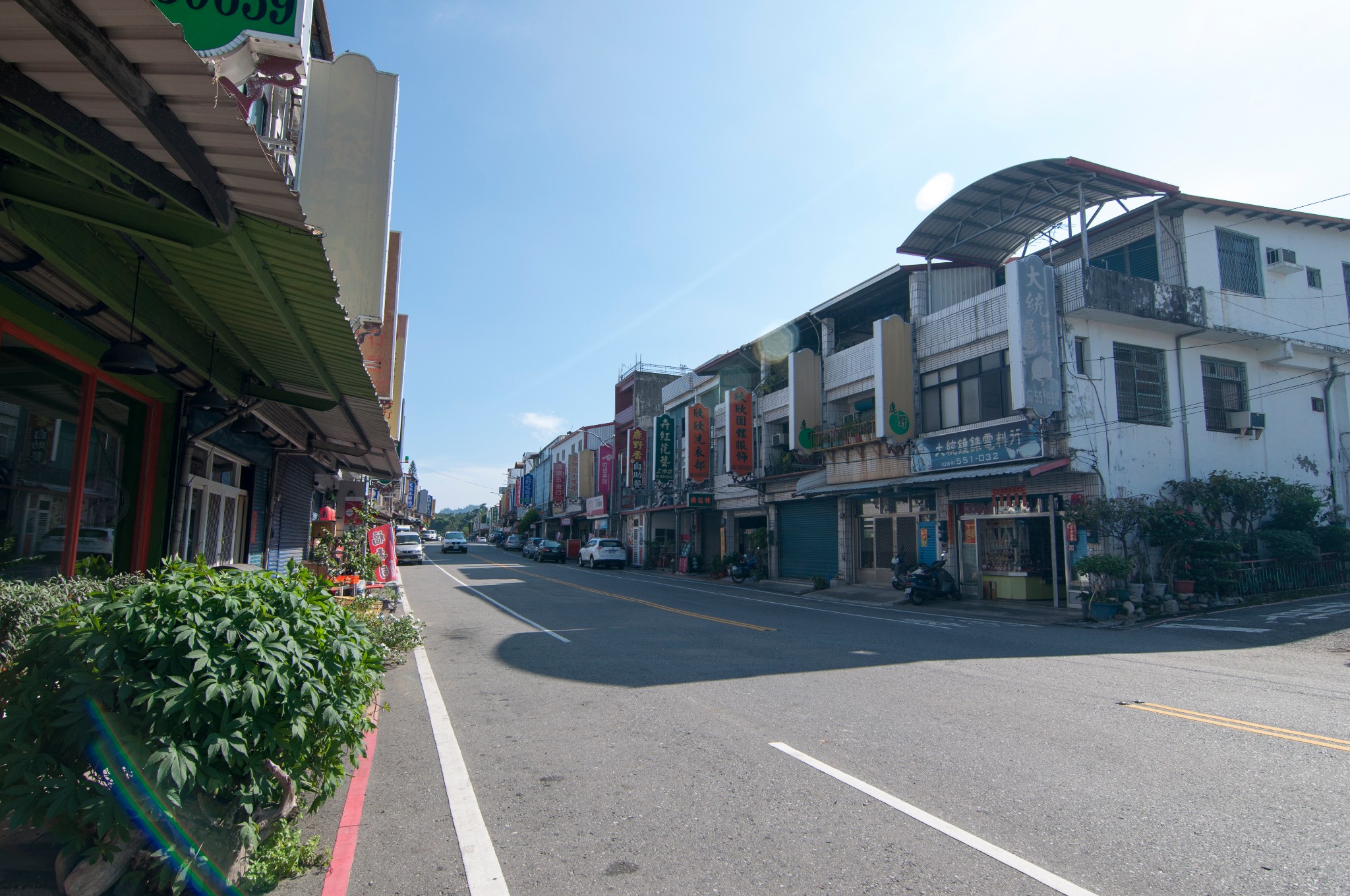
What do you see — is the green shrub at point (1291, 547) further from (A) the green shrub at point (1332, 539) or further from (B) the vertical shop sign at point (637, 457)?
(B) the vertical shop sign at point (637, 457)

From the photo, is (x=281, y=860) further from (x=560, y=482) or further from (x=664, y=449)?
(x=560, y=482)

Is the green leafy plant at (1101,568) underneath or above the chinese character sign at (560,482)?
underneath

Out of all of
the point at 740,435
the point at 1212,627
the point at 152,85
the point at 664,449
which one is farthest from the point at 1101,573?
the point at 664,449

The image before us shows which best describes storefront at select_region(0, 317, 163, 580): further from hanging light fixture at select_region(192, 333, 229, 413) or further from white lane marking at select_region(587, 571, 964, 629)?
white lane marking at select_region(587, 571, 964, 629)

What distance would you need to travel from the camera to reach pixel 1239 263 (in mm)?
21156

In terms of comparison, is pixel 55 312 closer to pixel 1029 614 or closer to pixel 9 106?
pixel 9 106

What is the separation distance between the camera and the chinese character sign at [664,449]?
40125mm

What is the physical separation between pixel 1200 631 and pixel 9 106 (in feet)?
56.2

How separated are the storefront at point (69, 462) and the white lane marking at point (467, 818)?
3.51m

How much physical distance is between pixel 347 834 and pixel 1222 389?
24018mm

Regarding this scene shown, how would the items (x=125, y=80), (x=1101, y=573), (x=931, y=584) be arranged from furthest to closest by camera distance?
(x=931, y=584) < (x=1101, y=573) < (x=125, y=80)

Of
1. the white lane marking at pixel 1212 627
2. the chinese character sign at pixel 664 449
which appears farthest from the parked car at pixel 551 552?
the white lane marking at pixel 1212 627

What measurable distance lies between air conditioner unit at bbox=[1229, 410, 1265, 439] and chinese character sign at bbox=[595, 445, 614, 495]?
1450 inches

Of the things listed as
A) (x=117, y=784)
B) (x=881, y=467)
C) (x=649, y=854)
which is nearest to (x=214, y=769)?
(x=117, y=784)
